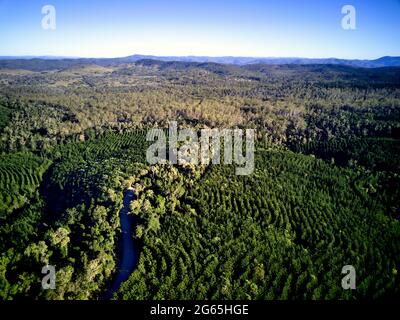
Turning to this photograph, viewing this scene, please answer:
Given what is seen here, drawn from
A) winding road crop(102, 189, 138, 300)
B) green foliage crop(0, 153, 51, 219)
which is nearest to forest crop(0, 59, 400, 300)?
green foliage crop(0, 153, 51, 219)

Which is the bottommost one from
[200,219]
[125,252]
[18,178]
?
[125,252]

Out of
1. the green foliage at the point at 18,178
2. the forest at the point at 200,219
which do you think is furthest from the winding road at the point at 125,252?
the green foliage at the point at 18,178

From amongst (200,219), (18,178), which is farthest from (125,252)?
(18,178)

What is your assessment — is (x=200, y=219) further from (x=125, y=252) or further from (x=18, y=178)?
(x=18, y=178)

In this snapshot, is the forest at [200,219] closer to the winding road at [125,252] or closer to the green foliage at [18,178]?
the green foliage at [18,178]
